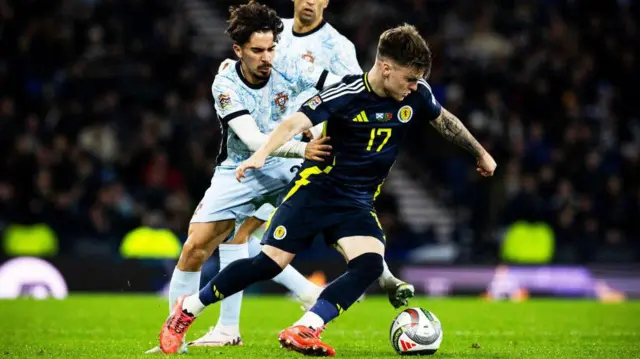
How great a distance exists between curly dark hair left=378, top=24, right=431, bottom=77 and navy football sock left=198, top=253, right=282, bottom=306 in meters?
1.42

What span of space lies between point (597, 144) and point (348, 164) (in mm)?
11772

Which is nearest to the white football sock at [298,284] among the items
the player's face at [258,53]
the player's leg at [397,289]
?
the player's leg at [397,289]

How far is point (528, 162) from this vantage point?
1725 centimetres

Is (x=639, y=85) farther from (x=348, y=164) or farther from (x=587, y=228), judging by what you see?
(x=348, y=164)

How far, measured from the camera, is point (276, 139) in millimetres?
6547

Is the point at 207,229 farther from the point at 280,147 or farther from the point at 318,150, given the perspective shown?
the point at 318,150

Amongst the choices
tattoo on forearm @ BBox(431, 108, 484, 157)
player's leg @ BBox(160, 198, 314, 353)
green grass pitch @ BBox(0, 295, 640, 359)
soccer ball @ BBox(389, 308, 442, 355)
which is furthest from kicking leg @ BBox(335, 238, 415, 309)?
tattoo on forearm @ BBox(431, 108, 484, 157)

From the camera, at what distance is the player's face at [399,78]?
6.63 m

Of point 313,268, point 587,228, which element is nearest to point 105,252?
point 313,268

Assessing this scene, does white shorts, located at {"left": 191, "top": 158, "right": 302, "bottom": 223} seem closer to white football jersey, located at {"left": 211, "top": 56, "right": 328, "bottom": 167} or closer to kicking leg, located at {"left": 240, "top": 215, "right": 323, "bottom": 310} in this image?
white football jersey, located at {"left": 211, "top": 56, "right": 328, "bottom": 167}

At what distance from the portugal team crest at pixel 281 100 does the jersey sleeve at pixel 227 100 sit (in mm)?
383

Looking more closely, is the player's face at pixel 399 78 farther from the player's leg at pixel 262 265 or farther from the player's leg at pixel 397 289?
the player's leg at pixel 397 289

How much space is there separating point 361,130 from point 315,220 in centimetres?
62

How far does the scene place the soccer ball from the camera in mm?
6906
